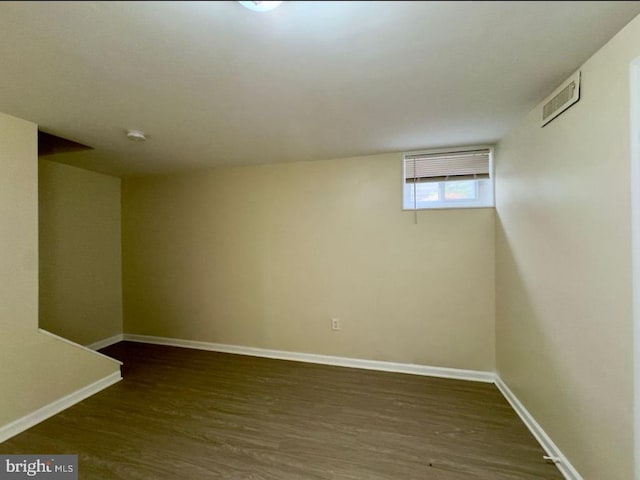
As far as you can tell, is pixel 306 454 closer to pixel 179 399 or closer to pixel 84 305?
pixel 179 399

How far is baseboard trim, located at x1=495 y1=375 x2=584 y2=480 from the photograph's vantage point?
5.03 feet

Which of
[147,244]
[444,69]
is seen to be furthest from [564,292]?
[147,244]

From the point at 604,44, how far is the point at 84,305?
5052 mm

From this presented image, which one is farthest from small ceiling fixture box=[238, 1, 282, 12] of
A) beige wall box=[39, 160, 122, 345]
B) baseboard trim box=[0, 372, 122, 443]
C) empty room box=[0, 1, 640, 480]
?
beige wall box=[39, 160, 122, 345]

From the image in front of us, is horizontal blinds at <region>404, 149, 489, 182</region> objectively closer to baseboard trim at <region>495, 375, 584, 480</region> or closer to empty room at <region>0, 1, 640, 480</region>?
empty room at <region>0, 1, 640, 480</region>

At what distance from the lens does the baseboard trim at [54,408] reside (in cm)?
189

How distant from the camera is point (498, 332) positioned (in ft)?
8.38

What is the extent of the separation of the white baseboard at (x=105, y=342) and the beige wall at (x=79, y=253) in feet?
0.17

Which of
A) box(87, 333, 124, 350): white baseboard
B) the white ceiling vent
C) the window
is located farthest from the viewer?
box(87, 333, 124, 350): white baseboard

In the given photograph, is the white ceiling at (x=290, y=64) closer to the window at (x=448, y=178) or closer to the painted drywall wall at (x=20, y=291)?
the painted drywall wall at (x=20, y=291)
